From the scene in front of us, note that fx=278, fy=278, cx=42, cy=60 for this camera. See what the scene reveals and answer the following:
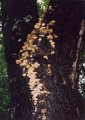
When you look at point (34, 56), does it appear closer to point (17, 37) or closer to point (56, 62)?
point (56, 62)

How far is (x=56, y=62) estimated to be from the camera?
11.0ft

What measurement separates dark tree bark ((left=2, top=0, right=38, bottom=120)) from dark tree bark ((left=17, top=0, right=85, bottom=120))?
0.86ft

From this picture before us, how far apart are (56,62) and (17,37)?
861 mm

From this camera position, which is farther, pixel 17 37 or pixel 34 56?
pixel 17 37

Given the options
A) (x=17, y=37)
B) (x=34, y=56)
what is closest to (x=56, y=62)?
(x=34, y=56)

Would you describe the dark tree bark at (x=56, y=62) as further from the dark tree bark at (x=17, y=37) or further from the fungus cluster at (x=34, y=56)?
the dark tree bark at (x=17, y=37)

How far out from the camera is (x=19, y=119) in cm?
372

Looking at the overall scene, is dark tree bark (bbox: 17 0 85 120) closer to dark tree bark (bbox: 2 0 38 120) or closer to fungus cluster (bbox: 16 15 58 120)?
fungus cluster (bbox: 16 15 58 120)

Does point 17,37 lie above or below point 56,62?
above

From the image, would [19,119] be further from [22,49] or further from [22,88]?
[22,49]

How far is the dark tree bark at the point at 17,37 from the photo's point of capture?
3661 mm

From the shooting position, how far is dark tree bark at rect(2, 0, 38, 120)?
366cm

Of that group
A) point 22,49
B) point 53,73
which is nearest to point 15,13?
point 22,49

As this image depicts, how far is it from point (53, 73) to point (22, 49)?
67 cm
